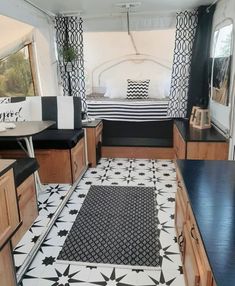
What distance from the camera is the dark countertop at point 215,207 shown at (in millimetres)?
945

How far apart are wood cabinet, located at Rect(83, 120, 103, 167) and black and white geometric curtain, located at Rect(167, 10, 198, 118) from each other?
1.18m

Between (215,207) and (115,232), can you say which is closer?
(215,207)

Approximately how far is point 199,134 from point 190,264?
2.03 m

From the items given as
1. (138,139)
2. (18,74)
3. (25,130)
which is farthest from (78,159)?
(18,74)

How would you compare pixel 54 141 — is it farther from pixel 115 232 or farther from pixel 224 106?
pixel 224 106

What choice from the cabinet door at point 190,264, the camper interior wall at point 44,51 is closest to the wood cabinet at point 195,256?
the cabinet door at point 190,264

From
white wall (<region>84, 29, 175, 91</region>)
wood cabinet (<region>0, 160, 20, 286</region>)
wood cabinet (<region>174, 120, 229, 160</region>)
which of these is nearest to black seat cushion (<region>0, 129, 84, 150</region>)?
wood cabinet (<region>174, 120, 229, 160</region>)

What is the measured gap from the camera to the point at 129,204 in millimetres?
2789

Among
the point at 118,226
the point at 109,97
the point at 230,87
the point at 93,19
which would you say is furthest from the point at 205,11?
the point at 118,226

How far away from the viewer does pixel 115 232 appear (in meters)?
2.30

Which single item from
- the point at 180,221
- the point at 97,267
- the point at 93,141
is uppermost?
the point at 93,141

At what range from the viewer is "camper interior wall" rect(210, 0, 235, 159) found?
9.08 ft

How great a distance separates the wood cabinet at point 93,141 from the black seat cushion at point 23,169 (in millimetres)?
1326

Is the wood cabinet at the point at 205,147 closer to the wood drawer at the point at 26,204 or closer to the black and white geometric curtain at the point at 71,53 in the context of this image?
the wood drawer at the point at 26,204
